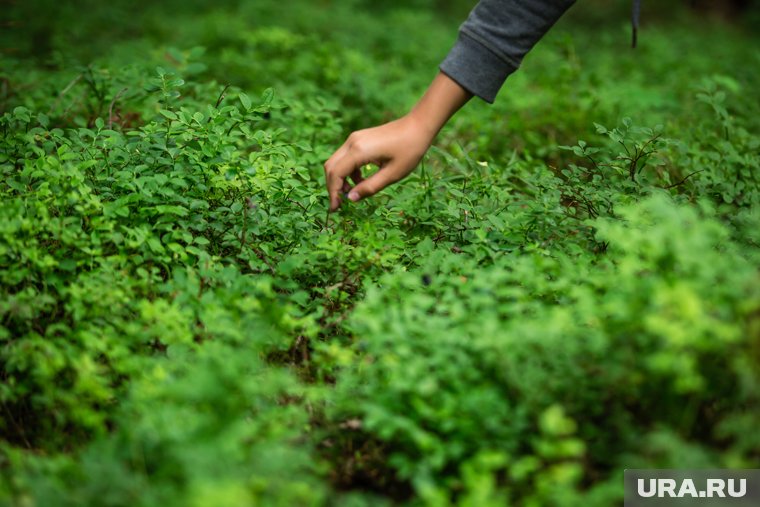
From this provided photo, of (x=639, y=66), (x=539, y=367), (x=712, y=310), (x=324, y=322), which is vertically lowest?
(x=639, y=66)

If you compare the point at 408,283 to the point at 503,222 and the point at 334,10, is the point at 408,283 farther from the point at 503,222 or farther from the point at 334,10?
the point at 334,10

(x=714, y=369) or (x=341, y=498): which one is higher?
(x=714, y=369)

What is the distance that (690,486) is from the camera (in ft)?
5.40

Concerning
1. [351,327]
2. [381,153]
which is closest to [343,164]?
[381,153]

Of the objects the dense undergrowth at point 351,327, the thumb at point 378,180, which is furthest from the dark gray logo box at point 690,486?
the thumb at point 378,180

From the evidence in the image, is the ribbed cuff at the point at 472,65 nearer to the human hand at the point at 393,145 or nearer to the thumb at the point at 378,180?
the human hand at the point at 393,145

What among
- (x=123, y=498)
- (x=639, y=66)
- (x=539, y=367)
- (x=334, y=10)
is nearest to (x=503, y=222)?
(x=539, y=367)

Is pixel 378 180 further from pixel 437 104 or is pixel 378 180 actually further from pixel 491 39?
pixel 491 39

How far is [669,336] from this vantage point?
5.07 ft

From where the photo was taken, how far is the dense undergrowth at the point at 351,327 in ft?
5.24

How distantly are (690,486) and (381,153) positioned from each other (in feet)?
4.56

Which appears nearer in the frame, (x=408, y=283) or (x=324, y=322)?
(x=408, y=283)

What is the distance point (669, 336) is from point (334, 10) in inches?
308

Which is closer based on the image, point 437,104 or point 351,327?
point 351,327
